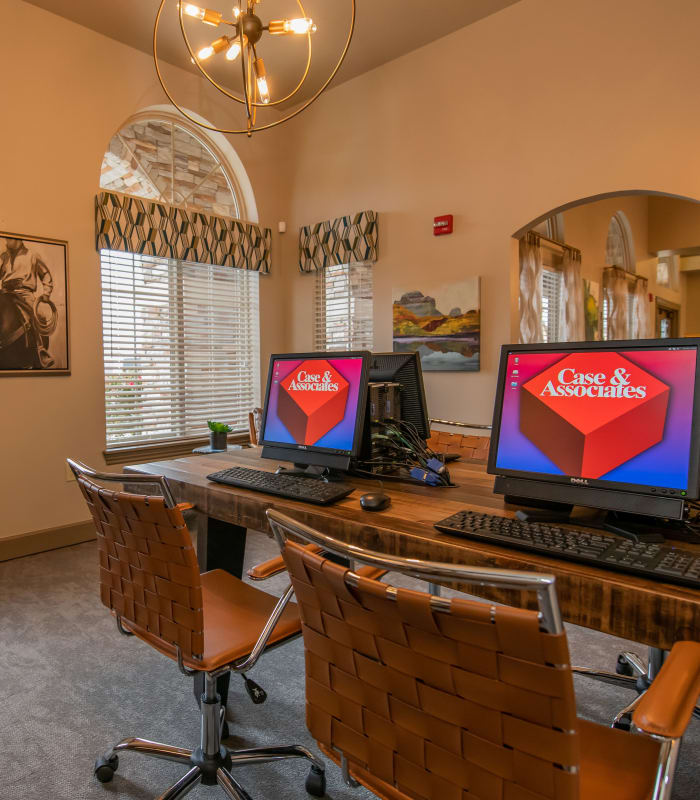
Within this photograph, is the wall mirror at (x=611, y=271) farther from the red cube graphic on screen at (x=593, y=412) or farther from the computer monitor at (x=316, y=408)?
the red cube graphic on screen at (x=593, y=412)

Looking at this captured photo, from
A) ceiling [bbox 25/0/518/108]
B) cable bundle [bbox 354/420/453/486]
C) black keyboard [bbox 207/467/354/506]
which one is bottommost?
black keyboard [bbox 207/467/354/506]

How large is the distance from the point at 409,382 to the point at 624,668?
4.64 feet

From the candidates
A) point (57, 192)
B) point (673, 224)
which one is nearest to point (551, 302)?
point (673, 224)

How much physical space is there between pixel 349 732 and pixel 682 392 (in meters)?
0.96

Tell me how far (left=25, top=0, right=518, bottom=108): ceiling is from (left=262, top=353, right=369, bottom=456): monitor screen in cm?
279

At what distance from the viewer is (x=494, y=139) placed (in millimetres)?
3734

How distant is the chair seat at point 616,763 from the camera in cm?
91

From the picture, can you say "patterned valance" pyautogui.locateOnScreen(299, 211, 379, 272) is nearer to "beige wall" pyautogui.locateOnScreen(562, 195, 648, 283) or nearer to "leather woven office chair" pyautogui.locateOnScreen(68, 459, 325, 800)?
"beige wall" pyautogui.locateOnScreen(562, 195, 648, 283)

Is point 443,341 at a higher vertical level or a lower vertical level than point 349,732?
higher

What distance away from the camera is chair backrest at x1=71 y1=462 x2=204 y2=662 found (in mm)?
1283

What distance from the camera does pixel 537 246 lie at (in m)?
4.50

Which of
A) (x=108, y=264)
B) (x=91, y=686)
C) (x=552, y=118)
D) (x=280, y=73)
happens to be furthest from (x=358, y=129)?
(x=91, y=686)

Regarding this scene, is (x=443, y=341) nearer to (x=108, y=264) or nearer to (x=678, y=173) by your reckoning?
(x=678, y=173)

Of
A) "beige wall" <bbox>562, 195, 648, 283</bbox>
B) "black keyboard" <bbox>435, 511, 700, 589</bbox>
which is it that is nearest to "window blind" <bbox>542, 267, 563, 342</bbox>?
"beige wall" <bbox>562, 195, 648, 283</bbox>
